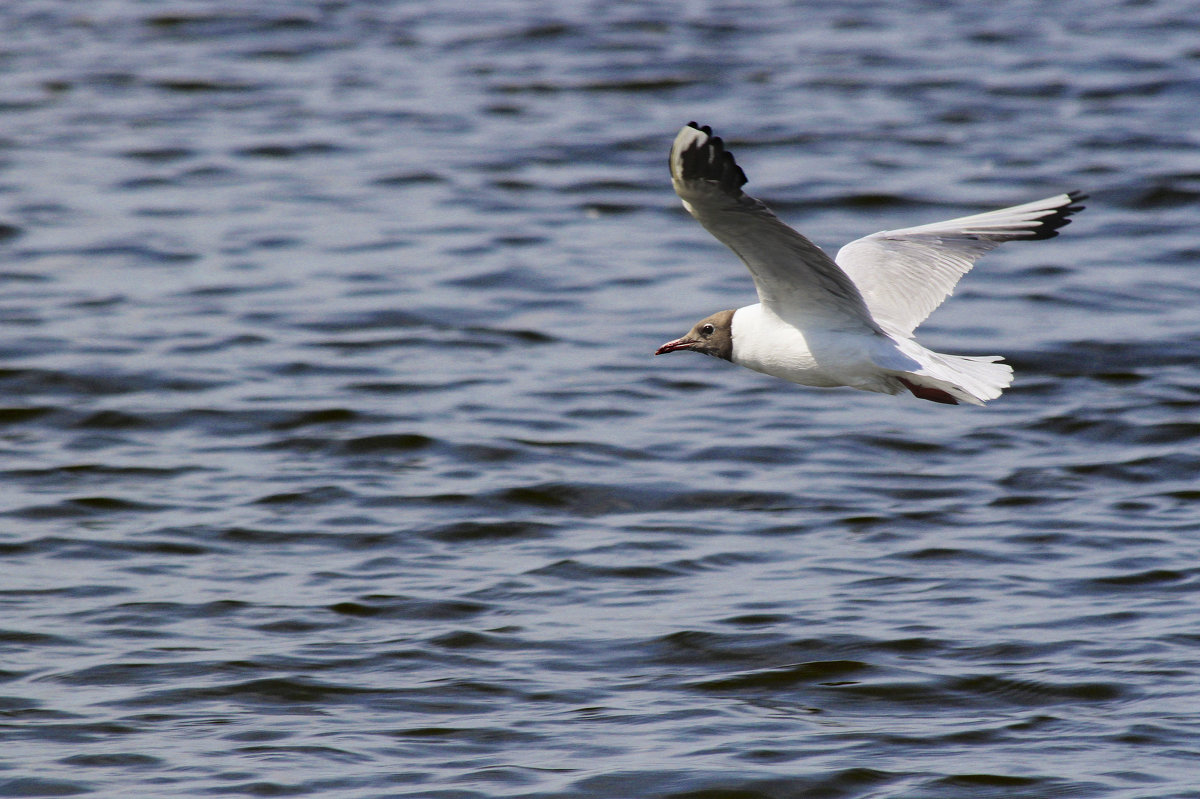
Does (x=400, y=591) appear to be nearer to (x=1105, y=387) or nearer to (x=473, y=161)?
(x=1105, y=387)

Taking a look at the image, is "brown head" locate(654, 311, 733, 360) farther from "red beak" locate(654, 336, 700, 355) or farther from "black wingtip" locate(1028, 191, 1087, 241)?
"black wingtip" locate(1028, 191, 1087, 241)

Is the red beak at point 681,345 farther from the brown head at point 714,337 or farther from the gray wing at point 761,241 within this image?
the gray wing at point 761,241

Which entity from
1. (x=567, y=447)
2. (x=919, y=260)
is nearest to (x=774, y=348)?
(x=919, y=260)

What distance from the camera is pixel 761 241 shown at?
586 centimetres

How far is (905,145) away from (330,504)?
7.64 metres

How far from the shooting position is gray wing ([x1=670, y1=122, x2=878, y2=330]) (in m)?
5.34

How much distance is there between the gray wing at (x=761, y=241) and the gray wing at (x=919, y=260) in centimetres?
67

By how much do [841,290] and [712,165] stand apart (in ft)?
3.43

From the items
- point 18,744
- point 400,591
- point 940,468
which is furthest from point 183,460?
point 940,468

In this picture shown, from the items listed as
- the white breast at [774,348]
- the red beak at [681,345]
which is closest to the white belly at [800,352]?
the white breast at [774,348]

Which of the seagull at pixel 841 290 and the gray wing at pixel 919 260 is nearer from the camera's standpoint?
the seagull at pixel 841 290

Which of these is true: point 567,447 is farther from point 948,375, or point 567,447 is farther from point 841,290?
point 948,375

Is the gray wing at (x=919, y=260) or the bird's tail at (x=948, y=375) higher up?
the gray wing at (x=919, y=260)

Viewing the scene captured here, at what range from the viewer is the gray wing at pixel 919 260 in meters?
7.09
